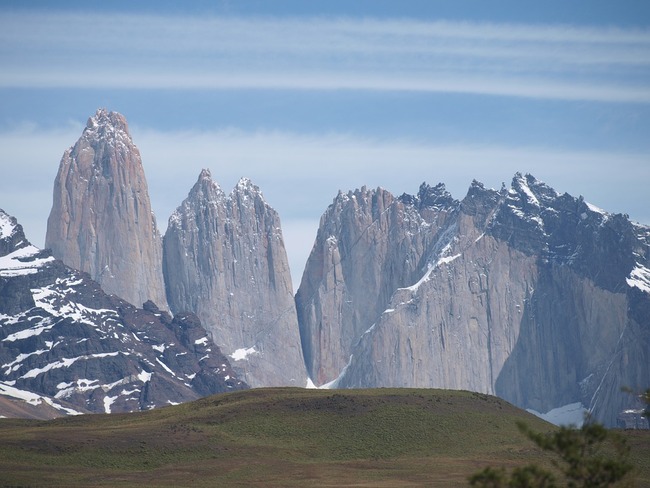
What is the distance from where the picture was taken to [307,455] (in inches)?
7313

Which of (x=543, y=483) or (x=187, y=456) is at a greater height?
(x=187, y=456)

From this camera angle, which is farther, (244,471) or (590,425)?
(244,471)

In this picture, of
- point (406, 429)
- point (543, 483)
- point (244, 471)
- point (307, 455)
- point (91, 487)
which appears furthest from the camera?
point (406, 429)

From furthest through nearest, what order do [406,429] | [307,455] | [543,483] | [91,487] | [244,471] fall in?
[406,429] → [307,455] → [244,471] → [91,487] → [543,483]

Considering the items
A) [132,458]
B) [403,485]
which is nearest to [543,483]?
[403,485]

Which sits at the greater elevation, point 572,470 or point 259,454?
point 259,454

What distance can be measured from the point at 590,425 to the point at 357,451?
9724 centimetres

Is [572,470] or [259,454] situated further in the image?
[259,454]

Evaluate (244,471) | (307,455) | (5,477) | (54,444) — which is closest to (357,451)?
(307,455)

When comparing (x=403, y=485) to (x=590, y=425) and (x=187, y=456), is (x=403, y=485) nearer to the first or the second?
(x=187, y=456)

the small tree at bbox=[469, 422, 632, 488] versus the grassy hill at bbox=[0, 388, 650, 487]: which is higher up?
the grassy hill at bbox=[0, 388, 650, 487]

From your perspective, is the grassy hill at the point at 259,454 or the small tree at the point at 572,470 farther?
the grassy hill at the point at 259,454

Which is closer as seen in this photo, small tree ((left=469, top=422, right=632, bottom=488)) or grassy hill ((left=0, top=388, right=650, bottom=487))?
small tree ((left=469, top=422, right=632, bottom=488))

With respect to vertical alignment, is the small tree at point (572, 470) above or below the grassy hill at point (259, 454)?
below
